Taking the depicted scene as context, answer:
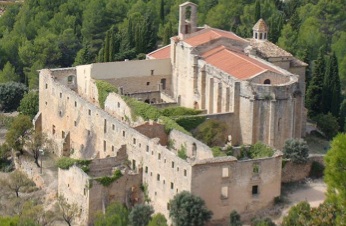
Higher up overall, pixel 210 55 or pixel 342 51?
pixel 210 55

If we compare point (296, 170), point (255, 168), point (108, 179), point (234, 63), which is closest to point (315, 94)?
point (234, 63)

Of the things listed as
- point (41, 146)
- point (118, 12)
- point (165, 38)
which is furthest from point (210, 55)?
point (118, 12)

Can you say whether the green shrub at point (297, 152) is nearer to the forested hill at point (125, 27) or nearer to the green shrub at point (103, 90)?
the green shrub at point (103, 90)

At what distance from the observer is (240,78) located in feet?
190

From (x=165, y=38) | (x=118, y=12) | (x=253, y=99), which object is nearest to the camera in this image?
(x=253, y=99)

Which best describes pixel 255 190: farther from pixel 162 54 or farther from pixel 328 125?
pixel 162 54

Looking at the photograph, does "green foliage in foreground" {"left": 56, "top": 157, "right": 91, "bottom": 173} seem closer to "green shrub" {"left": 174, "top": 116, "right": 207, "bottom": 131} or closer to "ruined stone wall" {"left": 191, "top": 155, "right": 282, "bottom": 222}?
"green shrub" {"left": 174, "top": 116, "right": 207, "bottom": 131}

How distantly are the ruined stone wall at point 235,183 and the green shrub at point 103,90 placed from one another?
45.9ft

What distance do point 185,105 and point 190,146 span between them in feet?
32.3

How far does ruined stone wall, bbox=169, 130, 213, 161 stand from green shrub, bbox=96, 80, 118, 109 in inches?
293

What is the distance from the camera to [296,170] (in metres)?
54.1

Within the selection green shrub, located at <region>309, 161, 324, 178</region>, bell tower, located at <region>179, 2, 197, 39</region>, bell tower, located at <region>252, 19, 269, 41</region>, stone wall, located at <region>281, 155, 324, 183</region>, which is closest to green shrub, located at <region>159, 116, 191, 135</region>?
stone wall, located at <region>281, 155, 324, 183</region>

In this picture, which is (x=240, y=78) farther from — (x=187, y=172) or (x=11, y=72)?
(x=11, y=72)

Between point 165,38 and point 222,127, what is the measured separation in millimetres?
22267
